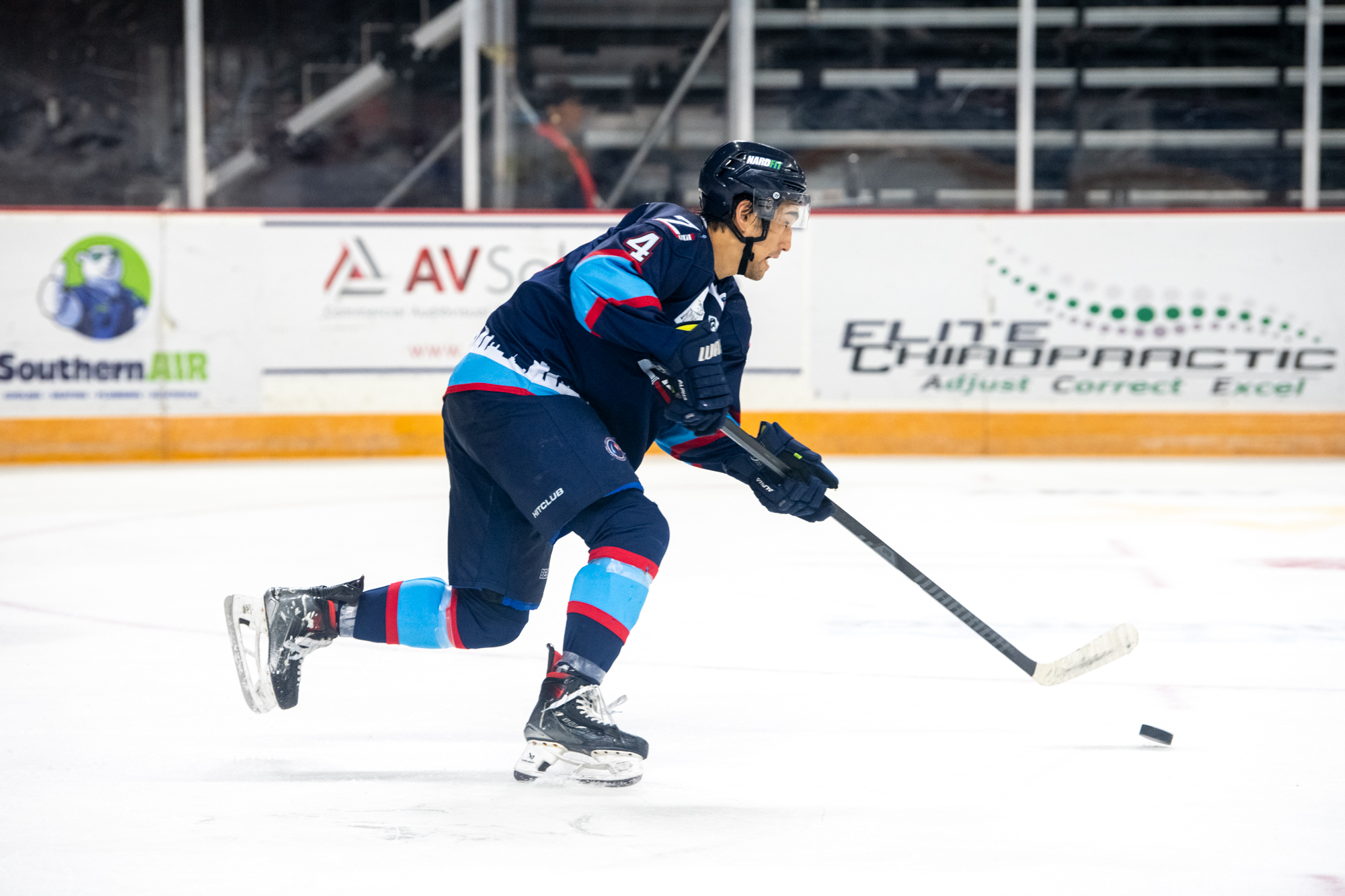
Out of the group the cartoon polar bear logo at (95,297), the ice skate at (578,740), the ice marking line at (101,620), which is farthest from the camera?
the cartoon polar bear logo at (95,297)

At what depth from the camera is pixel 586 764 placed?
90.3 inches

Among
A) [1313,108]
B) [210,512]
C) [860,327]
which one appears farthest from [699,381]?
[1313,108]

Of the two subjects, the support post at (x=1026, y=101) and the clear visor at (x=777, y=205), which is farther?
the support post at (x=1026, y=101)

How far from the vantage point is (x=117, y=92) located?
338 inches

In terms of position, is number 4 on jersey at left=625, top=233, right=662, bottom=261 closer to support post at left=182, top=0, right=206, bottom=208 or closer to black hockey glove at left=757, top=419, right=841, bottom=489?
black hockey glove at left=757, top=419, right=841, bottom=489

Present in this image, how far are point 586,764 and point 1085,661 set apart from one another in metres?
1.02

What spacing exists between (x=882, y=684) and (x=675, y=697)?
0.43m

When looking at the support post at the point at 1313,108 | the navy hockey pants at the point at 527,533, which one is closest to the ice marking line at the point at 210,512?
the navy hockey pants at the point at 527,533

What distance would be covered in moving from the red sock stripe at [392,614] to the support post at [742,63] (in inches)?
256

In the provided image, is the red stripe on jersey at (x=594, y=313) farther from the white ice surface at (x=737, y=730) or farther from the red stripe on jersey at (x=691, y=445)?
the white ice surface at (x=737, y=730)

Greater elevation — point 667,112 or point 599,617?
point 667,112

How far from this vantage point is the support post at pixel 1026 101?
8625 mm

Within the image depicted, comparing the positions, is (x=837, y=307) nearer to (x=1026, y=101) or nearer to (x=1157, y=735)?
(x=1026, y=101)

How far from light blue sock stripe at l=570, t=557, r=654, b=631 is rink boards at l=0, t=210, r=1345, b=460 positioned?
18.8 ft
